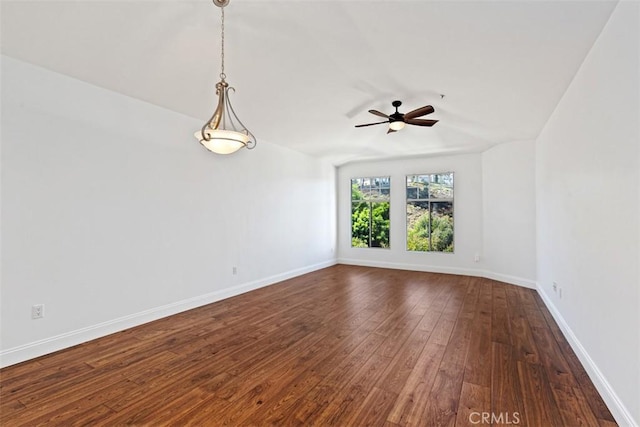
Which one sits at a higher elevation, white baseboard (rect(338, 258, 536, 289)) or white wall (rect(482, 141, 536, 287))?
white wall (rect(482, 141, 536, 287))

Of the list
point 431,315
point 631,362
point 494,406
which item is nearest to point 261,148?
point 431,315

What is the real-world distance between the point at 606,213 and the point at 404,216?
5026 mm

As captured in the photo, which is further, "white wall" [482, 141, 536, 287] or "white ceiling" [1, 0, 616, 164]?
"white wall" [482, 141, 536, 287]

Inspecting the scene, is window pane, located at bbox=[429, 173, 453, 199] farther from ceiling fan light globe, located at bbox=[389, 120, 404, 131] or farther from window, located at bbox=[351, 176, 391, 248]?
ceiling fan light globe, located at bbox=[389, 120, 404, 131]

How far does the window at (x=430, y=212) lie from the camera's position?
22.0 ft

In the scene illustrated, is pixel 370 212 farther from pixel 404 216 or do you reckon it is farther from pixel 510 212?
pixel 510 212

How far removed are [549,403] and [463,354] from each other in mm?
762

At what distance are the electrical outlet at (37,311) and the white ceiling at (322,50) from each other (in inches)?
89.6

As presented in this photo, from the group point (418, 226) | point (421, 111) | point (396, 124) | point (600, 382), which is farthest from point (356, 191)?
point (600, 382)

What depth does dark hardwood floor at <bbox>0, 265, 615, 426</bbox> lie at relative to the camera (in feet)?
6.44

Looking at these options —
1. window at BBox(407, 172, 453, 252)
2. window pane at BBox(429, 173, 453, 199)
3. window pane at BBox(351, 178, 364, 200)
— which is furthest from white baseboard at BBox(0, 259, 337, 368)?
window pane at BBox(429, 173, 453, 199)

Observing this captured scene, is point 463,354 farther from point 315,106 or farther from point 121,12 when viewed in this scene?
point 121,12

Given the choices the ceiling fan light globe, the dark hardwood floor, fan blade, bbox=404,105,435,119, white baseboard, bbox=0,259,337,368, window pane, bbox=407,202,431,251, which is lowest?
the dark hardwood floor

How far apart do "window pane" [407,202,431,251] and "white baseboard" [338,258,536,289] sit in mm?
439
